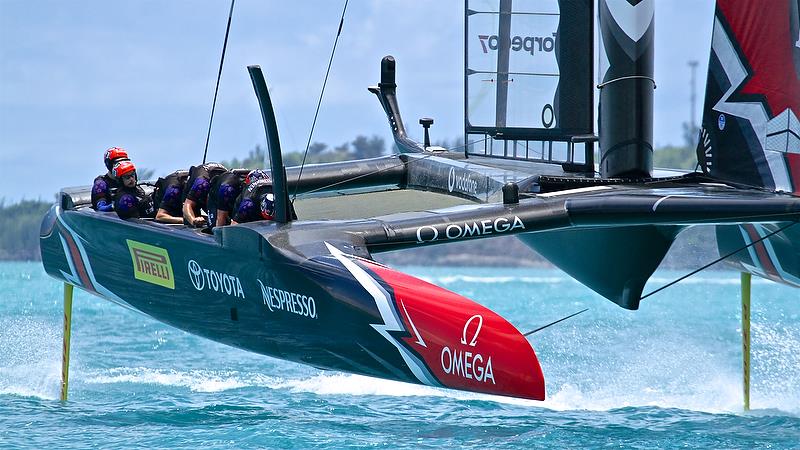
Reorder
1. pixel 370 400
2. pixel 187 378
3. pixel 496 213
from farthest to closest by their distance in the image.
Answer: pixel 187 378, pixel 370 400, pixel 496 213

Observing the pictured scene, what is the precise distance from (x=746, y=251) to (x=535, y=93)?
4.72ft

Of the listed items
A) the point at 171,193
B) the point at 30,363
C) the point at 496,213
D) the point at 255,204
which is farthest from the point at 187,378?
the point at 496,213

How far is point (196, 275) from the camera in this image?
5.38m

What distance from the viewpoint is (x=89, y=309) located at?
14312 mm

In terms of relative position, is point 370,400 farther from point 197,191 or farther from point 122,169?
point 122,169

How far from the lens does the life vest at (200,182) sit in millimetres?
6121

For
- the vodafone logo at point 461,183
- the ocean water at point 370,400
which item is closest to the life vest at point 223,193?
the ocean water at point 370,400

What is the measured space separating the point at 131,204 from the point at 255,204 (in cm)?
81

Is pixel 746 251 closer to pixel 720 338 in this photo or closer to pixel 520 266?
pixel 720 338

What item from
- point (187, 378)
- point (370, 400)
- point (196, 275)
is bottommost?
point (187, 378)

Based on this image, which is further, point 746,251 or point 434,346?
point 746,251

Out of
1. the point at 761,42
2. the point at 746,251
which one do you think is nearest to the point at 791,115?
the point at 761,42

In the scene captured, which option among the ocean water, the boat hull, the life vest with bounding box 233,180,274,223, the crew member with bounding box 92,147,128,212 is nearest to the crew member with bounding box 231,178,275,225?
the life vest with bounding box 233,180,274,223

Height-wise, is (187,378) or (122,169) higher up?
(122,169)
